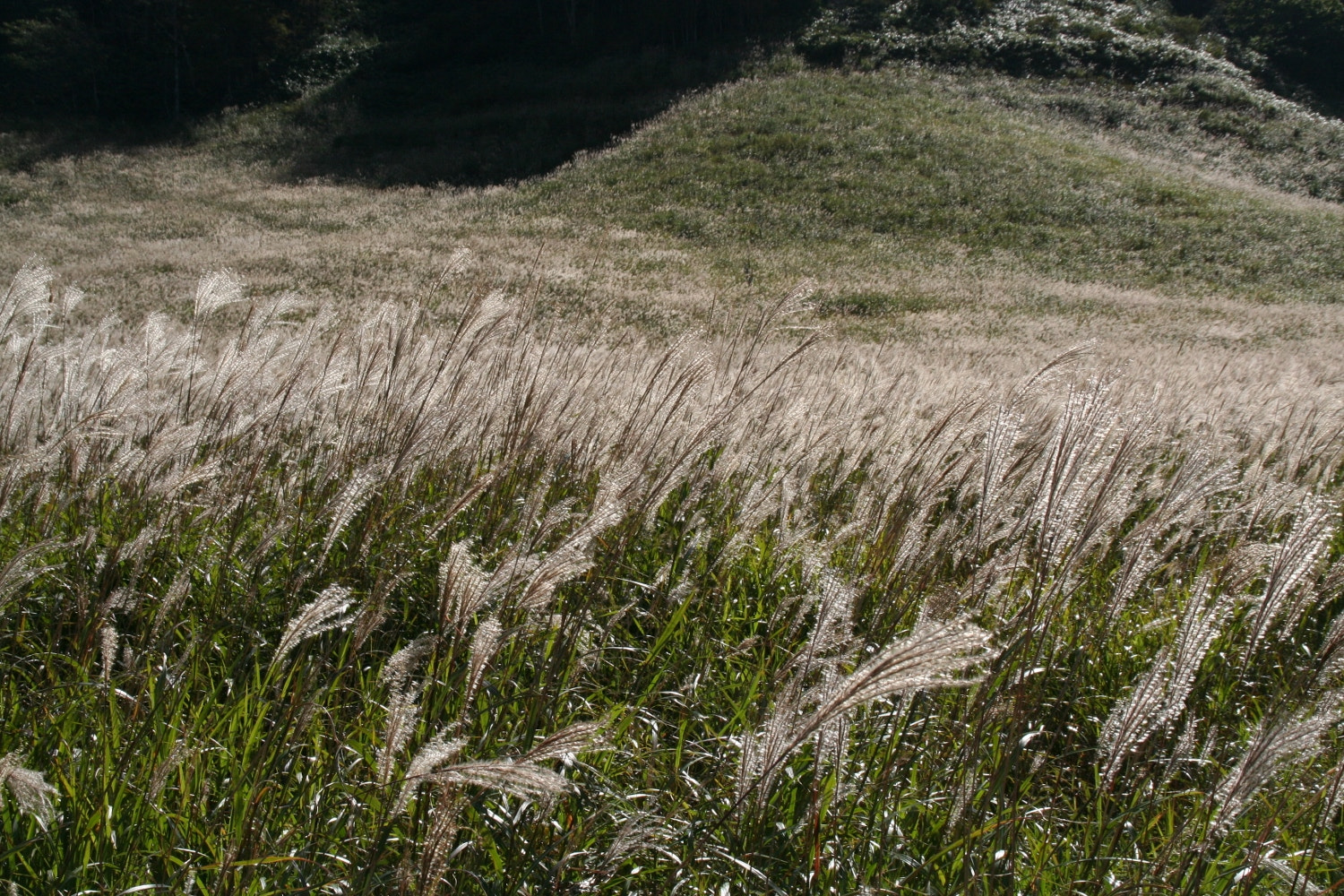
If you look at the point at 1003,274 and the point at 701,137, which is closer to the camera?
the point at 1003,274

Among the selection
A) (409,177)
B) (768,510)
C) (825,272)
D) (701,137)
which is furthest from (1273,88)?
(768,510)

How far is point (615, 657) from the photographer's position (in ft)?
7.90

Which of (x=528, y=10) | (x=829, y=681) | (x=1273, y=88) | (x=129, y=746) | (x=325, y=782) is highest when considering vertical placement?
(x=528, y=10)

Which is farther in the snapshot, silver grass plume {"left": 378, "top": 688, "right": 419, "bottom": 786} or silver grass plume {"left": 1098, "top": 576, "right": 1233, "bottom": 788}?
silver grass plume {"left": 1098, "top": 576, "right": 1233, "bottom": 788}

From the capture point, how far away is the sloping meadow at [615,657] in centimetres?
138

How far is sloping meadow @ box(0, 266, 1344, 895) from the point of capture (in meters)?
1.38

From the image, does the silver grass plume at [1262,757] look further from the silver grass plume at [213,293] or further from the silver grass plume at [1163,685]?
the silver grass plume at [213,293]

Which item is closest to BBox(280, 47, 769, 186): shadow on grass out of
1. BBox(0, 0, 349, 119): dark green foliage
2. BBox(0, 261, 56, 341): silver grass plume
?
BBox(0, 0, 349, 119): dark green foliage

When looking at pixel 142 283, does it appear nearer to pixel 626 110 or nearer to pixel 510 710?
pixel 510 710

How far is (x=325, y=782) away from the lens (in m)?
1.76

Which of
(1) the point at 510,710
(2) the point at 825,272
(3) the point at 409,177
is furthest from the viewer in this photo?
(3) the point at 409,177

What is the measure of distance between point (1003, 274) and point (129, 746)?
26.2m

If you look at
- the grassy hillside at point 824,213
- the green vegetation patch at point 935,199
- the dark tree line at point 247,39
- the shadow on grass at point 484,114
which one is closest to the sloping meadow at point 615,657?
the grassy hillside at point 824,213

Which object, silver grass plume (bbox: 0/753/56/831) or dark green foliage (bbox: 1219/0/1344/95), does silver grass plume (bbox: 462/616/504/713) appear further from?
dark green foliage (bbox: 1219/0/1344/95)
